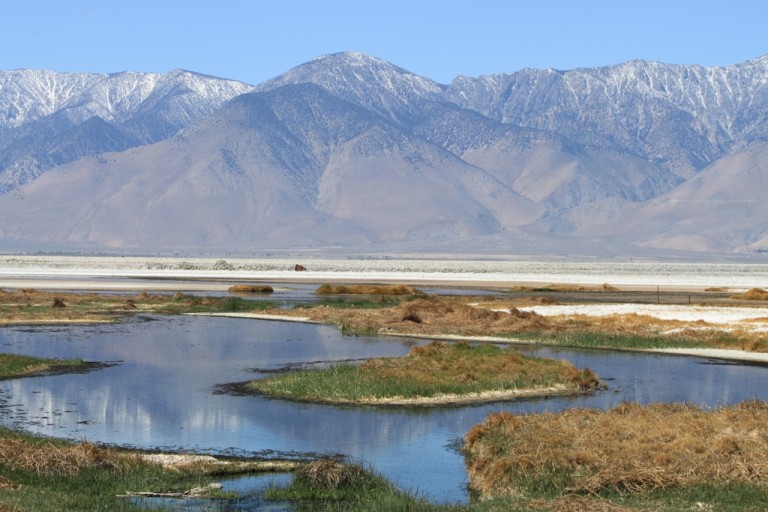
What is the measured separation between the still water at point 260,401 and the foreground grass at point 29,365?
1.09m

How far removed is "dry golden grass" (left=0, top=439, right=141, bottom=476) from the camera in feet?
61.7

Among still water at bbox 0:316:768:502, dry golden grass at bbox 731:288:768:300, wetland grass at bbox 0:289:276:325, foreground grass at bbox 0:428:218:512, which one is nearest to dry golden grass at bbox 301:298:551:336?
still water at bbox 0:316:768:502

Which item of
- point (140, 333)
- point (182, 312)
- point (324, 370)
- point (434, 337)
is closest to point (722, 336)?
point (434, 337)

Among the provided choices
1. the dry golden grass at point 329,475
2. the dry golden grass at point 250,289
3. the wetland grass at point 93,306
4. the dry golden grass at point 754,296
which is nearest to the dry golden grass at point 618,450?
the dry golden grass at point 329,475

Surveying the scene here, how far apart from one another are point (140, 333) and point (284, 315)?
37.6 feet

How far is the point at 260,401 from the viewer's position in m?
29.6

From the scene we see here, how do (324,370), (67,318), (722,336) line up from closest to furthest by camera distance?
(324,370) → (722,336) → (67,318)

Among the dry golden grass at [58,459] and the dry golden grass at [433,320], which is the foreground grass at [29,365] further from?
the dry golden grass at [433,320]

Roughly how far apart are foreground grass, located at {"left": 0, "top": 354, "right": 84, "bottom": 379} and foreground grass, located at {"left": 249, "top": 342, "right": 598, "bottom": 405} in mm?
6855

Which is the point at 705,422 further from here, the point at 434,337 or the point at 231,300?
the point at 231,300

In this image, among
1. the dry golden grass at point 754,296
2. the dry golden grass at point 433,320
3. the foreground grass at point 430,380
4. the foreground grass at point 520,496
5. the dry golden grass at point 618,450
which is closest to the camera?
the foreground grass at point 520,496

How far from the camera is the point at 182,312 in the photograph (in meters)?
60.9

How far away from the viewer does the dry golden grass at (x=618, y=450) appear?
59.9ft

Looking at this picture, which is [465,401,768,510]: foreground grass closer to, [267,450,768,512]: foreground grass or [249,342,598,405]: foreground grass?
[267,450,768,512]: foreground grass
